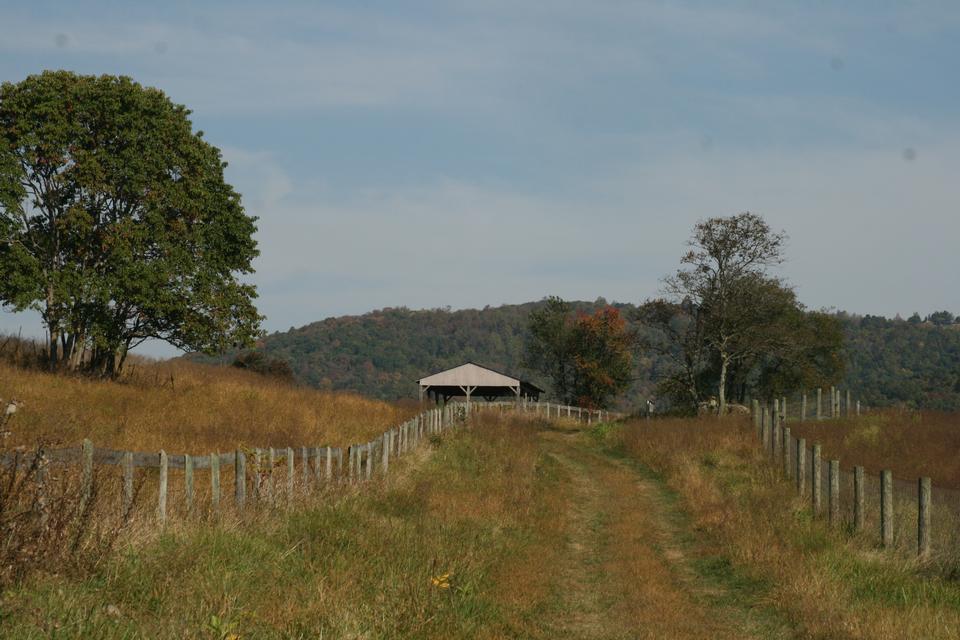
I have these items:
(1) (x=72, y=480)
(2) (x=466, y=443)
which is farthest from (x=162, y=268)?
(1) (x=72, y=480)

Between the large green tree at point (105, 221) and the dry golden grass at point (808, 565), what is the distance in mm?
18576

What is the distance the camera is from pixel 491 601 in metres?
11.0

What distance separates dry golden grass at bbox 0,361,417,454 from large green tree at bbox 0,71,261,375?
2.27 m

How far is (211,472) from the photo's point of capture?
16.5 meters

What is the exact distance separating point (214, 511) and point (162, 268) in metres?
21.2

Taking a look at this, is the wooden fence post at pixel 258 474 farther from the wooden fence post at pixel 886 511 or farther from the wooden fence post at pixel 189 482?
the wooden fence post at pixel 886 511

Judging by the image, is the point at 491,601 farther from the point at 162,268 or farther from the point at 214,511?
the point at 162,268

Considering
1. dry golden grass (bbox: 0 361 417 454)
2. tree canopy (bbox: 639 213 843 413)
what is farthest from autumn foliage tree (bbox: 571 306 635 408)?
dry golden grass (bbox: 0 361 417 454)

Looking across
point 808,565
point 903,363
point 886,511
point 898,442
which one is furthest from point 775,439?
point 903,363

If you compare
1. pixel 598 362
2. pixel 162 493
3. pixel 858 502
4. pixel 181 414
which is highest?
pixel 598 362

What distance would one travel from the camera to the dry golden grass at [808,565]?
34.3 feet

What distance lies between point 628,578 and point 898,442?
85.3 ft

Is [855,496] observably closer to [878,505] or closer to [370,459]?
[878,505]

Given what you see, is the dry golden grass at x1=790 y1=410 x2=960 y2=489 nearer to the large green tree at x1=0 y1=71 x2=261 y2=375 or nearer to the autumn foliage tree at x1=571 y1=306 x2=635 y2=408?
the large green tree at x1=0 y1=71 x2=261 y2=375
